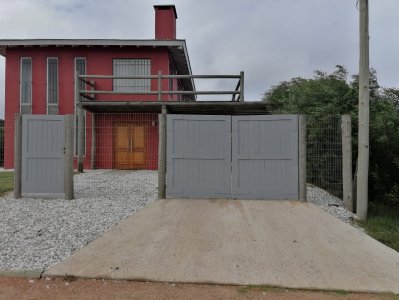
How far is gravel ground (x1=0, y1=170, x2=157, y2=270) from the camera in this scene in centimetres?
453

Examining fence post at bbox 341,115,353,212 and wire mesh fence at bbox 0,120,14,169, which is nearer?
fence post at bbox 341,115,353,212

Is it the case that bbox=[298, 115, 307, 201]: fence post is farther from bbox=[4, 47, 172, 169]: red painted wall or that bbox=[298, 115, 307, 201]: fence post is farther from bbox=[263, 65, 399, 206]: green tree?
bbox=[4, 47, 172, 169]: red painted wall

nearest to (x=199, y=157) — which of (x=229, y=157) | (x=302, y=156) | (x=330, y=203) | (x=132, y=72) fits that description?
(x=229, y=157)

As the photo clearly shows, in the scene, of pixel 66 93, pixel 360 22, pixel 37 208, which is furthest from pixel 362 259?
pixel 66 93

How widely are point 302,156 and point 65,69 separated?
1241cm

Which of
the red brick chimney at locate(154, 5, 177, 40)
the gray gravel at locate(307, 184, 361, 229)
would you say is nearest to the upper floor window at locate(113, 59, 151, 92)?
the red brick chimney at locate(154, 5, 177, 40)

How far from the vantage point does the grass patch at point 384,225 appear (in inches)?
220

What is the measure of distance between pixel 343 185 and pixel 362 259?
3.57 metres

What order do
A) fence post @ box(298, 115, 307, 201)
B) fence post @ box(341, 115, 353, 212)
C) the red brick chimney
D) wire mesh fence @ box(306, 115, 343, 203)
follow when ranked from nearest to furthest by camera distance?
fence post @ box(341, 115, 353, 212)
fence post @ box(298, 115, 307, 201)
wire mesh fence @ box(306, 115, 343, 203)
the red brick chimney

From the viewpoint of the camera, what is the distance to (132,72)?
16844mm

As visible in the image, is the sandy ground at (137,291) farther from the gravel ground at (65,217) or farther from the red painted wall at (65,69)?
the red painted wall at (65,69)

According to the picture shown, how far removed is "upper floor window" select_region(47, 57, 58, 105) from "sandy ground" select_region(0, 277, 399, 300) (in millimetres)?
14210

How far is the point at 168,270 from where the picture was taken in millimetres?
4000

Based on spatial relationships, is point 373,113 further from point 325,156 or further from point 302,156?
point 302,156
